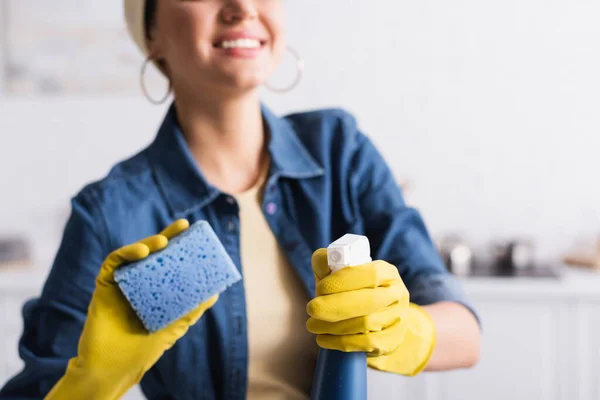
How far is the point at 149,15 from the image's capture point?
1.12 m

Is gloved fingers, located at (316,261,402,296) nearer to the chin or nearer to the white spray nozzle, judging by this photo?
the white spray nozzle

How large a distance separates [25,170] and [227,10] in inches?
74.2

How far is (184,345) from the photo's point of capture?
100cm

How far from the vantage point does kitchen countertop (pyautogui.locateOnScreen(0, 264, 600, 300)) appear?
2104 mm

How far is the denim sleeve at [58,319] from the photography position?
3.14 feet

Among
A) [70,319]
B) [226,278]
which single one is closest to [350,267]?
[226,278]

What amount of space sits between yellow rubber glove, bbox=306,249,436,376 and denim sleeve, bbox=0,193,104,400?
1.26 feet

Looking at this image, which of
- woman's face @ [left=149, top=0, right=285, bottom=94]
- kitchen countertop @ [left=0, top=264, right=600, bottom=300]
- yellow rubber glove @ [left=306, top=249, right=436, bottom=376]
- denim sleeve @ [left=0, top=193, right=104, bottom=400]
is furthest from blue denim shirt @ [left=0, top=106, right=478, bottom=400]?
kitchen countertop @ [left=0, top=264, right=600, bottom=300]

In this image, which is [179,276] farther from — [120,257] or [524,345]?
[524,345]

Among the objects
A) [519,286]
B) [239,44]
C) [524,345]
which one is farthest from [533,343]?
[239,44]

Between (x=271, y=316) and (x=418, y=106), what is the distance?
165cm

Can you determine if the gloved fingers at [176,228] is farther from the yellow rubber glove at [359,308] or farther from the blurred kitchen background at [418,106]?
the blurred kitchen background at [418,106]

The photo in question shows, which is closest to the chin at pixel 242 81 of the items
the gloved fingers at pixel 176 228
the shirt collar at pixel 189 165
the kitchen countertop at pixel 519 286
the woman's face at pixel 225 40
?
the woman's face at pixel 225 40

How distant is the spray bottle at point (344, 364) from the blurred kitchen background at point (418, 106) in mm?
1714
